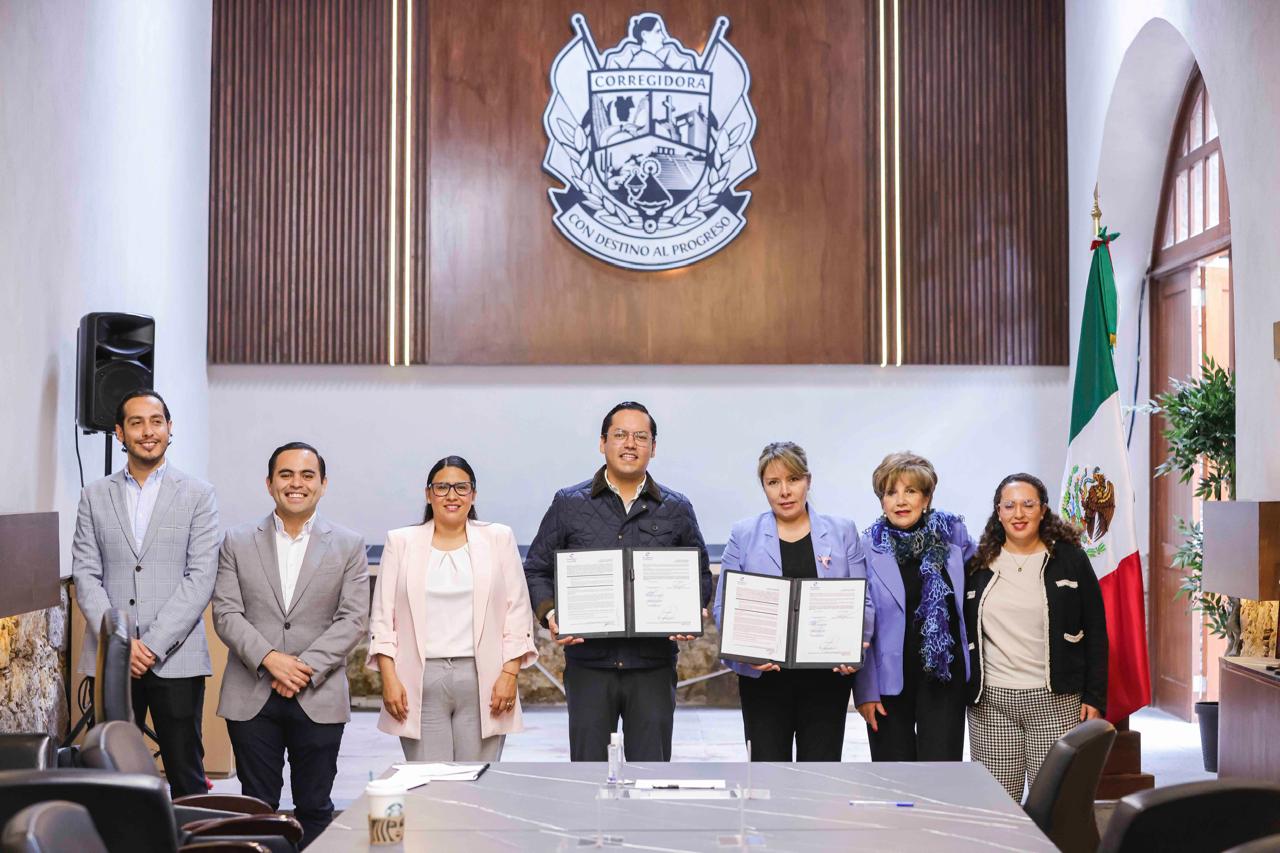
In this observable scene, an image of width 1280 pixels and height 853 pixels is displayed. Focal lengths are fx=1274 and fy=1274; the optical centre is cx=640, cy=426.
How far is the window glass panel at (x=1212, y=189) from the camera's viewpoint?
717cm

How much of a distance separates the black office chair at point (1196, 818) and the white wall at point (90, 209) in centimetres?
458

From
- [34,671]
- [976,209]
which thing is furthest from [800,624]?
[976,209]

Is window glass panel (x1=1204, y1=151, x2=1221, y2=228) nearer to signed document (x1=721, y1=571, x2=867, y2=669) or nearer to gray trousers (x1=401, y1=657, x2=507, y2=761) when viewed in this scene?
signed document (x1=721, y1=571, x2=867, y2=669)

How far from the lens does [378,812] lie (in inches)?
97.7

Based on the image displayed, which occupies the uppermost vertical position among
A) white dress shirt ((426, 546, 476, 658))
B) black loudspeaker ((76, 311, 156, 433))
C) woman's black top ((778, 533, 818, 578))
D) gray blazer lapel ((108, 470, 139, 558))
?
black loudspeaker ((76, 311, 156, 433))

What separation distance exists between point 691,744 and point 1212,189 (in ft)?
14.0

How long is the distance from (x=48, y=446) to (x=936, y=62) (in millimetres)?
5924

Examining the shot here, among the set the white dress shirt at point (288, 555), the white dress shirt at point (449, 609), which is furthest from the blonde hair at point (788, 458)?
the white dress shirt at point (288, 555)

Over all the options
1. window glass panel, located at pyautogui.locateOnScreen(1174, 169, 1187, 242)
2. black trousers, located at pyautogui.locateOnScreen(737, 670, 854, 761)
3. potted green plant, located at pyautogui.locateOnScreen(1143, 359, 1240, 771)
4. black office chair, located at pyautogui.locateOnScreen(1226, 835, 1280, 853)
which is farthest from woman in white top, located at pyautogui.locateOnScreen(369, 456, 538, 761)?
window glass panel, located at pyautogui.locateOnScreen(1174, 169, 1187, 242)

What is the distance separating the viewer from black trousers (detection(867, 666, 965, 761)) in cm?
404

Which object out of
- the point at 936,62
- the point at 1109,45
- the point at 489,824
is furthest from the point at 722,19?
the point at 489,824

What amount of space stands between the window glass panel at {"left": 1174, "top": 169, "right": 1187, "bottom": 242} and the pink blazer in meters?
5.35

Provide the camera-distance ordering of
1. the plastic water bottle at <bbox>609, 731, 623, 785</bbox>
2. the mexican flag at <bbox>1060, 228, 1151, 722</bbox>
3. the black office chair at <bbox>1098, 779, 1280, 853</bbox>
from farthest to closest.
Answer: the mexican flag at <bbox>1060, 228, 1151, 722</bbox>, the plastic water bottle at <bbox>609, 731, 623, 785</bbox>, the black office chair at <bbox>1098, 779, 1280, 853</bbox>

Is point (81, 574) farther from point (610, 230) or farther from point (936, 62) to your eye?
point (936, 62)
